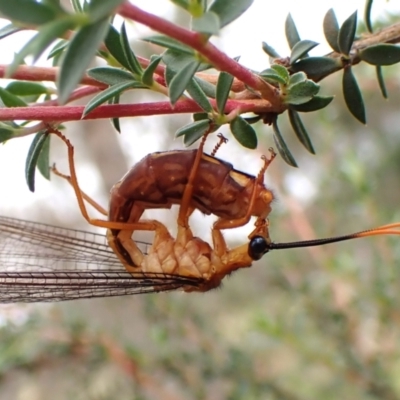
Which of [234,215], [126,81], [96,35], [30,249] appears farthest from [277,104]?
[30,249]

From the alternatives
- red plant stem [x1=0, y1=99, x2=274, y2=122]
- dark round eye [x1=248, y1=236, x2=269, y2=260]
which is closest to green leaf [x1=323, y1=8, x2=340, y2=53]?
red plant stem [x1=0, y1=99, x2=274, y2=122]

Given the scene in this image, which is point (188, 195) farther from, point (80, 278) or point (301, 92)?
point (301, 92)

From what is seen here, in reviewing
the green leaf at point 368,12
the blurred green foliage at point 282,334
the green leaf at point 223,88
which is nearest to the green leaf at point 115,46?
the green leaf at point 223,88

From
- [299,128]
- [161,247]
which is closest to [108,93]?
[299,128]

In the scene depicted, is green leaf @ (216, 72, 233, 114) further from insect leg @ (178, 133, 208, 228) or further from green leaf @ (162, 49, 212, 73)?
insect leg @ (178, 133, 208, 228)

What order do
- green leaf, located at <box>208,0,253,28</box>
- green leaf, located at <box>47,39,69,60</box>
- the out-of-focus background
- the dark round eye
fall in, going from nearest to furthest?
1. green leaf, located at <box>208,0,253,28</box>
2. green leaf, located at <box>47,39,69,60</box>
3. the dark round eye
4. the out-of-focus background

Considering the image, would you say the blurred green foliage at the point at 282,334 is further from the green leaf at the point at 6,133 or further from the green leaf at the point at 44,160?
the green leaf at the point at 6,133
